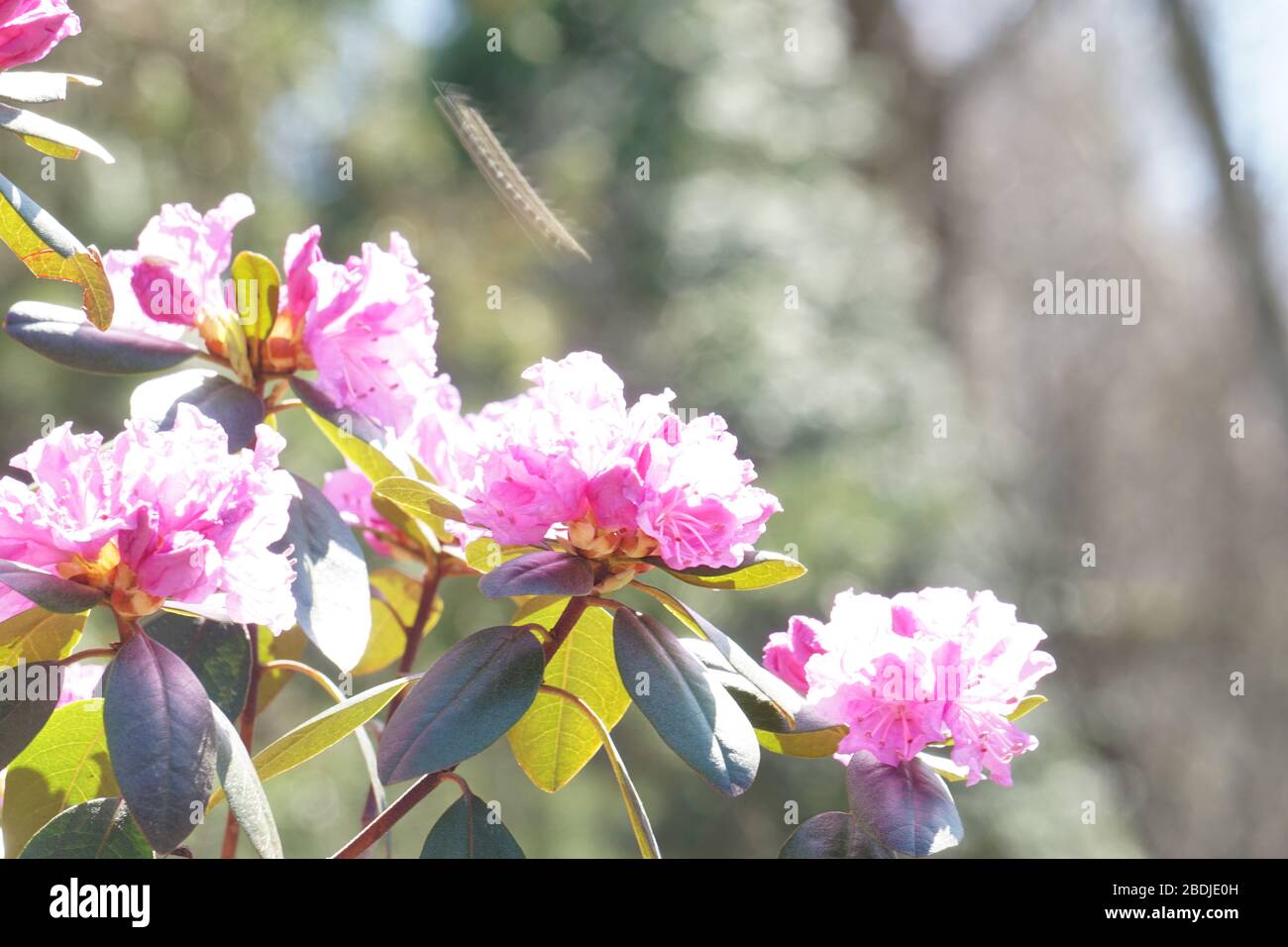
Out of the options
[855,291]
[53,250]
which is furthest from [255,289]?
[855,291]

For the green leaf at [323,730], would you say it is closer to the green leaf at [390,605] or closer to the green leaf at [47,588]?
the green leaf at [47,588]

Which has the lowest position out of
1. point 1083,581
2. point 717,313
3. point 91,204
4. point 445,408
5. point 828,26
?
point 1083,581

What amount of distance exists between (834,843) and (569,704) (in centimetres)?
18

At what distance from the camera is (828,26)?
15.9ft

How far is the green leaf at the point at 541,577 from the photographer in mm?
646

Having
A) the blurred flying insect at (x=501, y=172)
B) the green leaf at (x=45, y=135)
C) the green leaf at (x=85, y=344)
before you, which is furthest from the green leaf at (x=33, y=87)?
the blurred flying insect at (x=501, y=172)

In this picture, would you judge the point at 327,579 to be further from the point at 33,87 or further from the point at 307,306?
the point at 33,87

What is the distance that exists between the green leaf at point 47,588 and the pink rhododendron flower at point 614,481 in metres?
0.19

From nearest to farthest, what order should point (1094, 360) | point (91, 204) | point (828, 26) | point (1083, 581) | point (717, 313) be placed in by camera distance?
point (91, 204), point (717, 313), point (828, 26), point (1083, 581), point (1094, 360)

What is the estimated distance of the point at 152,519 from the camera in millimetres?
613
